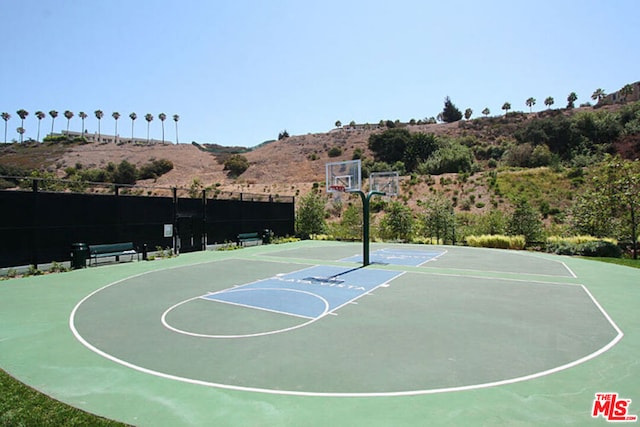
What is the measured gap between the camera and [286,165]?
79.1 metres

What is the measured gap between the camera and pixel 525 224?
82.4 ft

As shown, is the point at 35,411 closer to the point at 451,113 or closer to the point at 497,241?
the point at 497,241

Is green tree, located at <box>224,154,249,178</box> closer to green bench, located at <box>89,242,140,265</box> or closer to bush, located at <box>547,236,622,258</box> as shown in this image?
green bench, located at <box>89,242,140,265</box>

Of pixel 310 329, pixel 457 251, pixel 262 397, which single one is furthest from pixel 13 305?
pixel 457 251

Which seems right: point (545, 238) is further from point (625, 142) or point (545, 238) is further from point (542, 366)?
point (625, 142)

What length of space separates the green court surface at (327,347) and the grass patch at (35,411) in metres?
0.17

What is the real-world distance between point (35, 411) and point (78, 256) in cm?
1340

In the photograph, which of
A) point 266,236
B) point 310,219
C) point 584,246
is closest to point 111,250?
point 266,236

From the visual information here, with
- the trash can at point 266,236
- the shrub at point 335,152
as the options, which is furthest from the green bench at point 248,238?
the shrub at point 335,152

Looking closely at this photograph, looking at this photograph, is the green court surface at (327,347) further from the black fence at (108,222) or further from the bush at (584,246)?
the bush at (584,246)

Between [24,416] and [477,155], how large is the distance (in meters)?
70.8

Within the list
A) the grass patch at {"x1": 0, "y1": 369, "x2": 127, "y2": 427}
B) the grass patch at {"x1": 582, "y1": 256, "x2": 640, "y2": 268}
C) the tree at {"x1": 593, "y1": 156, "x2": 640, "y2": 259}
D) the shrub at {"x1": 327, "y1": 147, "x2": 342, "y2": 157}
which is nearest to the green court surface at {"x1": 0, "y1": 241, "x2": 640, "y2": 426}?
the grass patch at {"x1": 0, "y1": 369, "x2": 127, "y2": 427}

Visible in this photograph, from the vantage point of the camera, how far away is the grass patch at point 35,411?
4.60m

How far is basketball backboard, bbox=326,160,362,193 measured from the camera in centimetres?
1912
